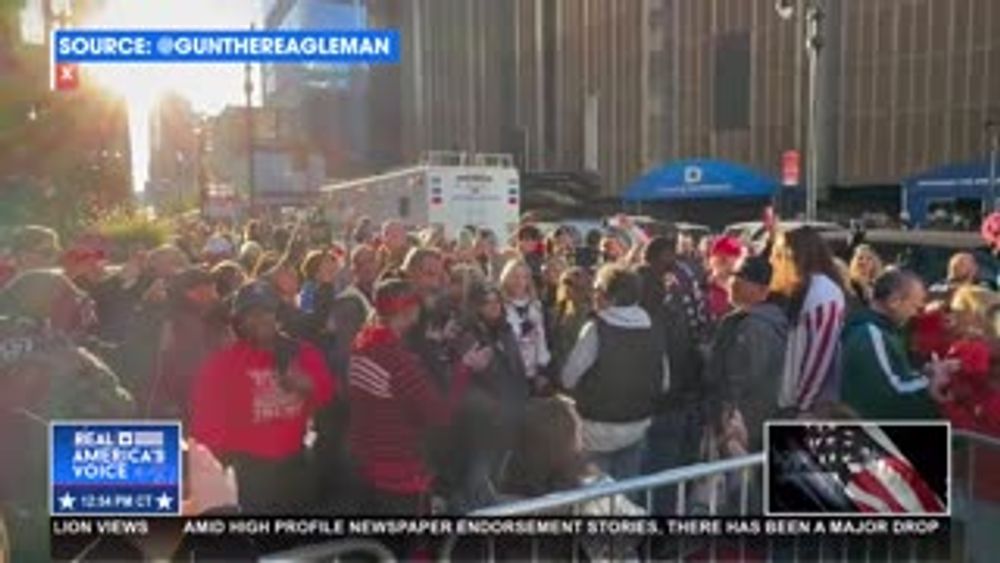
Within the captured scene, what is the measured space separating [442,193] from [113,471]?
1189mm

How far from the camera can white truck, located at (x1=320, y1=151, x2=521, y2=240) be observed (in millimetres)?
3262

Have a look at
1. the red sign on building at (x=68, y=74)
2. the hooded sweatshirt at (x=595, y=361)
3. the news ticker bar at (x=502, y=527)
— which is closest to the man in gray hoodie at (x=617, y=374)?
the hooded sweatshirt at (x=595, y=361)

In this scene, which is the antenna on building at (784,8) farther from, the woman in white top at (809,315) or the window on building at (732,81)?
the woman in white top at (809,315)

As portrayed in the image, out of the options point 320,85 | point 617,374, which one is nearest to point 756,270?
point 617,374

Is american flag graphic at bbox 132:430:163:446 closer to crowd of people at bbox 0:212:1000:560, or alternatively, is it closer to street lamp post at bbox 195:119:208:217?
crowd of people at bbox 0:212:1000:560

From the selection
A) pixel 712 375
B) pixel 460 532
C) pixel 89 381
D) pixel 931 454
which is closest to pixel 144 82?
pixel 89 381

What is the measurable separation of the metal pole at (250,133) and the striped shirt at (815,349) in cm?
158

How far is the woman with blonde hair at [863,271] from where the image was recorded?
3655mm

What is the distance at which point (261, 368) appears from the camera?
11.3 feet

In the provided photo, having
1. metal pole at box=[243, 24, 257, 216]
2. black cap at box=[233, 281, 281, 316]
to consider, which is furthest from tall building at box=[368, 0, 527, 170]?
black cap at box=[233, 281, 281, 316]

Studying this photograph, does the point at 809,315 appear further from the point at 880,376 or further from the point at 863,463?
the point at 863,463

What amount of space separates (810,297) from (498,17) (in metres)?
1.26

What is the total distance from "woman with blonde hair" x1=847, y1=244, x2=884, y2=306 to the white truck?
107 cm

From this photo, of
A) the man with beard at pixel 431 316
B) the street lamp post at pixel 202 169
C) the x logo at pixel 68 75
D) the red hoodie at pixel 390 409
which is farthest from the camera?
the man with beard at pixel 431 316
